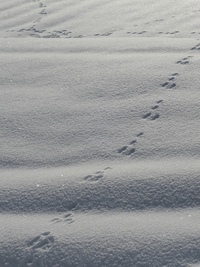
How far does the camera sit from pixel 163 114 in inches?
106

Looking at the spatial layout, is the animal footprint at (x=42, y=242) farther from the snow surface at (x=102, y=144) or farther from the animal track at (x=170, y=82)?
the animal track at (x=170, y=82)

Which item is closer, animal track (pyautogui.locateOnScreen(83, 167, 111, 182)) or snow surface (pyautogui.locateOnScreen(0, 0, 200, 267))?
snow surface (pyautogui.locateOnScreen(0, 0, 200, 267))

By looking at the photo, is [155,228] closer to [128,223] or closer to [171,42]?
[128,223]

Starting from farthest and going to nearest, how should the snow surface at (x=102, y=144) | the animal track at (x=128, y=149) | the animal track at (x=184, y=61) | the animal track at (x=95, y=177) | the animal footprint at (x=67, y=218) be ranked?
1. the animal track at (x=184, y=61)
2. the animal track at (x=128, y=149)
3. the animal track at (x=95, y=177)
4. the animal footprint at (x=67, y=218)
5. the snow surface at (x=102, y=144)

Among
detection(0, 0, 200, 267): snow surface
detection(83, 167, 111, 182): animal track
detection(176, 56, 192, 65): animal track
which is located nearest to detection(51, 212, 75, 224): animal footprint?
detection(0, 0, 200, 267): snow surface

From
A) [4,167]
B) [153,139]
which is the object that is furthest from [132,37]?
[4,167]

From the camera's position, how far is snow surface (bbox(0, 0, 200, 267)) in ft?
6.47

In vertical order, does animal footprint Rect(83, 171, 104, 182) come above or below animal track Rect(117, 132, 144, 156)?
above

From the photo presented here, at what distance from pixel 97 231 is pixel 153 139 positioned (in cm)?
63

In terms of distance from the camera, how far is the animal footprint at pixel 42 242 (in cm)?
198

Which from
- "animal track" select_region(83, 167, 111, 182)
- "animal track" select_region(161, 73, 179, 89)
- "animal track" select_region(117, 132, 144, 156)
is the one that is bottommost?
"animal track" select_region(117, 132, 144, 156)

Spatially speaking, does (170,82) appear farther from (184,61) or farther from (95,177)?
(95,177)

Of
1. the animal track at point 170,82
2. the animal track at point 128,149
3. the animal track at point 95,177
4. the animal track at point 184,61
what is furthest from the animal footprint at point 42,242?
the animal track at point 184,61

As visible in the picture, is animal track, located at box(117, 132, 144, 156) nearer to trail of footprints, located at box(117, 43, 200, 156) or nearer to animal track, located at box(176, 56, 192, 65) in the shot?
trail of footprints, located at box(117, 43, 200, 156)
